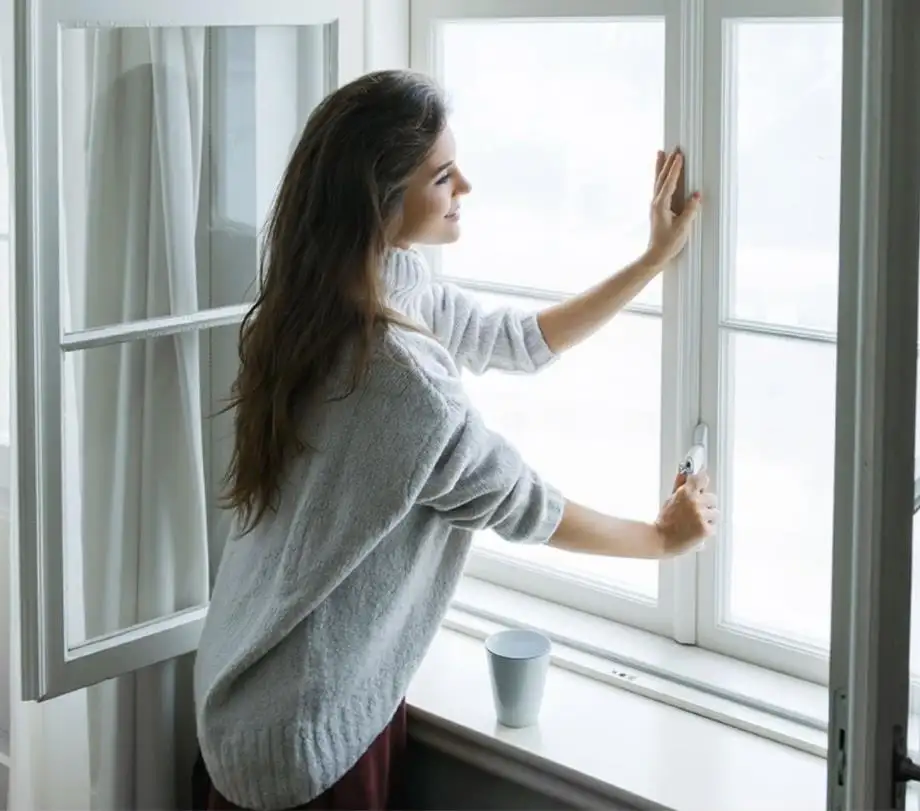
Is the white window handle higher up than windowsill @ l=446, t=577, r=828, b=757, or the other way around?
the white window handle

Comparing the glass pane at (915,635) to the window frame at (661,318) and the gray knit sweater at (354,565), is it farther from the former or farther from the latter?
the window frame at (661,318)

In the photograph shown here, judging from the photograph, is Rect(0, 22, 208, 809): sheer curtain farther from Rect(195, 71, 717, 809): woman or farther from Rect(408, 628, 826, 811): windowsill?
Rect(408, 628, 826, 811): windowsill

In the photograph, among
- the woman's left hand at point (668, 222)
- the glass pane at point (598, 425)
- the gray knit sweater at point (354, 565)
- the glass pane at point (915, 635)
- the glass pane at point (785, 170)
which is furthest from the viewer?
the glass pane at point (598, 425)

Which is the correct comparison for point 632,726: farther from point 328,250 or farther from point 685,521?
point 328,250

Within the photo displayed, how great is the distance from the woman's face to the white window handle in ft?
1.36

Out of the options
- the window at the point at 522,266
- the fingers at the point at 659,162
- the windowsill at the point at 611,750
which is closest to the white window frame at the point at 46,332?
the window at the point at 522,266

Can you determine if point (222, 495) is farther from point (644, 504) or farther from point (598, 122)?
point (598, 122)

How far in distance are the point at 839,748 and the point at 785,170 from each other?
771mm

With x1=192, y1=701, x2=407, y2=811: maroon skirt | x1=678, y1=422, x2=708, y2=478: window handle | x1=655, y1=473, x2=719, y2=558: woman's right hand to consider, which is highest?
x1=678, y1=422, x2=708, y2=478: window handle

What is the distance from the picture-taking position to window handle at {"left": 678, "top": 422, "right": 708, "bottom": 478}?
1.87 m

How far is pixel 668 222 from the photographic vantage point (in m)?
1.89

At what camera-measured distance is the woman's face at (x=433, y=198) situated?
1.73 metres

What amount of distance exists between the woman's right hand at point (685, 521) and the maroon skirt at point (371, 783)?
16.2 inches

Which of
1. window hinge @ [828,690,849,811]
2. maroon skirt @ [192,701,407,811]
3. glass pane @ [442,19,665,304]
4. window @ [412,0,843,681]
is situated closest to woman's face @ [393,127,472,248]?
window @ [412,0,843,681]
